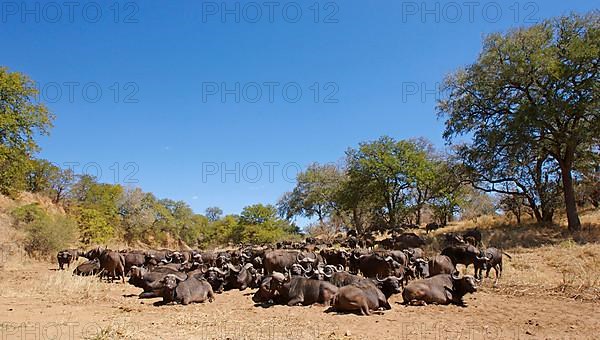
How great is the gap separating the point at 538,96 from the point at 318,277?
71.3ft

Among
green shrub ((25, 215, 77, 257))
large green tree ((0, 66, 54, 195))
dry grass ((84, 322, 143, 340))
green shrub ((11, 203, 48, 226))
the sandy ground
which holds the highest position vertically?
large green tree ((0, 66, 54, 195))

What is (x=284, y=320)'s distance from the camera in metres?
9.41

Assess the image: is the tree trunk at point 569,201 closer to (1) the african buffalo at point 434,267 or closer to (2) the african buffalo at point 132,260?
(1) the african buffalo at point 434,267

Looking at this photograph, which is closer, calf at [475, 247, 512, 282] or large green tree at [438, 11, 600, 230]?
calf at [475, 247, 512, 282]

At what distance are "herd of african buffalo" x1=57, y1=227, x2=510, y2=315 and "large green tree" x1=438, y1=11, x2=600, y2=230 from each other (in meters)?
11.7

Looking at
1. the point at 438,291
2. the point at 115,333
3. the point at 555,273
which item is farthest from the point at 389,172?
the point at 115,333

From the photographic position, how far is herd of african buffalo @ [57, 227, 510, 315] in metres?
10.8

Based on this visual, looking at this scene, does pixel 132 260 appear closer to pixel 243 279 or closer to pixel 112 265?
pixel 112 265

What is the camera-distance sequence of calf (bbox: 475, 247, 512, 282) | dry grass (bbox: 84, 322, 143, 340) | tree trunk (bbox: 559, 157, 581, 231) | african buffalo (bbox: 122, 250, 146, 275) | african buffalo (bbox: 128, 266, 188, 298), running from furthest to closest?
tree trunk (bbox: 559, 157, 581, 231) → african buffalo (bbox: 122, 250, 146, 275) → calf (bbox: 475, 247, 512, 282) → african buffalo (bbox: 128, 266, 188, 298) → dry grass (bbox: 84, 322, 143, 340)

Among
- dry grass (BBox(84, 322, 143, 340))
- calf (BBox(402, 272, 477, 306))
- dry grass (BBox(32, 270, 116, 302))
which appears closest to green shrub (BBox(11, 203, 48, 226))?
dry grass (BBox(32, 270, 116, 302))

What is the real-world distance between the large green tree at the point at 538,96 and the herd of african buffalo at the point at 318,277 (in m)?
11.7

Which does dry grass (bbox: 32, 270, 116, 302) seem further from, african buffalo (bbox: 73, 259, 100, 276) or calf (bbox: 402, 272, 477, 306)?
calf (bbox: 402, 272, 477, 306)

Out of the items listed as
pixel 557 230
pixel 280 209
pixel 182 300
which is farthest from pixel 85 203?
pixel 557 230

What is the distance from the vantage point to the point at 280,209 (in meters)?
69.5
